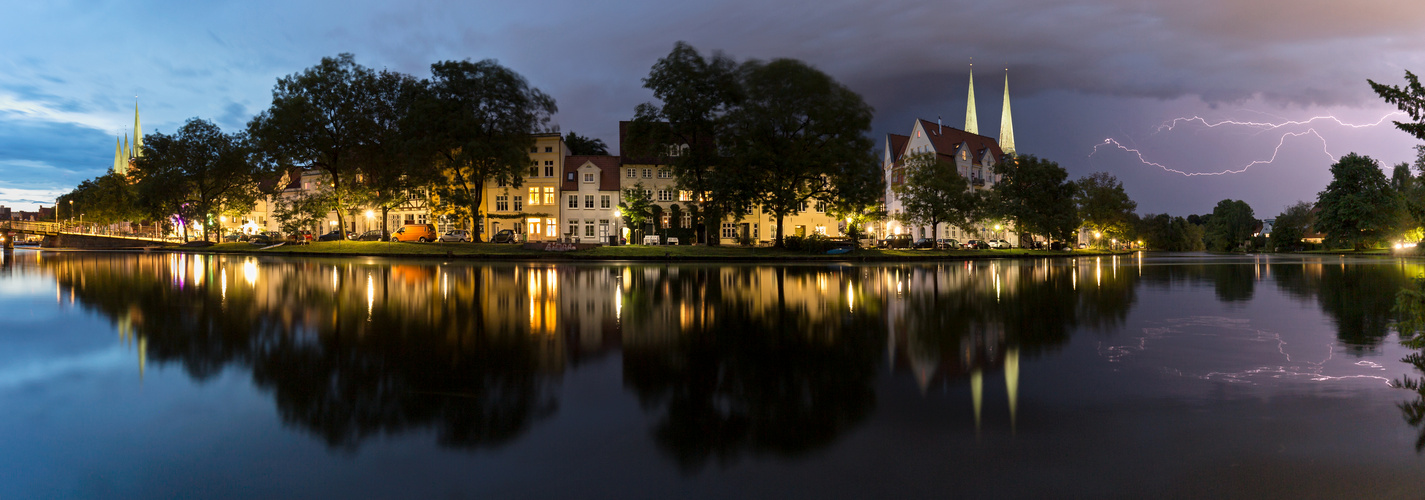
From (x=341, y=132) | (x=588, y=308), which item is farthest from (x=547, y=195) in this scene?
(x=588, y=308)

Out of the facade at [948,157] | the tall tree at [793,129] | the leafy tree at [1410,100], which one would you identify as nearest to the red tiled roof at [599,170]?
the tall tree at [793,129]

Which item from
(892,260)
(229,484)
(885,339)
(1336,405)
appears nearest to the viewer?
(229,484)

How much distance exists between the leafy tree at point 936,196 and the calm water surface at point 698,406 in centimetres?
4746

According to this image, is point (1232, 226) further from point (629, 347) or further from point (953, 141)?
point (629, 347)

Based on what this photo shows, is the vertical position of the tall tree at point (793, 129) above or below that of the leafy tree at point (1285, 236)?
above

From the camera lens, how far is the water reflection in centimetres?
530

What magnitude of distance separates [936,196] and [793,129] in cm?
1819

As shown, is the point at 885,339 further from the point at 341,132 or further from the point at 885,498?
Result: the point at 341,132

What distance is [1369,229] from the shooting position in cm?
7112

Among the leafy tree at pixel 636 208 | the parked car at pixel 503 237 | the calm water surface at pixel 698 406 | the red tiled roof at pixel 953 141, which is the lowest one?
the calm water surface at pixel 698 406

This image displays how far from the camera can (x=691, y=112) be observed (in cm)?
4906

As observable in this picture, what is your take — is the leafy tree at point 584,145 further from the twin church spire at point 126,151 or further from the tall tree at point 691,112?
the twin church spire at point 126,151

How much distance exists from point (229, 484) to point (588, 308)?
9.66m

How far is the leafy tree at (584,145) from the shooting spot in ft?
292
